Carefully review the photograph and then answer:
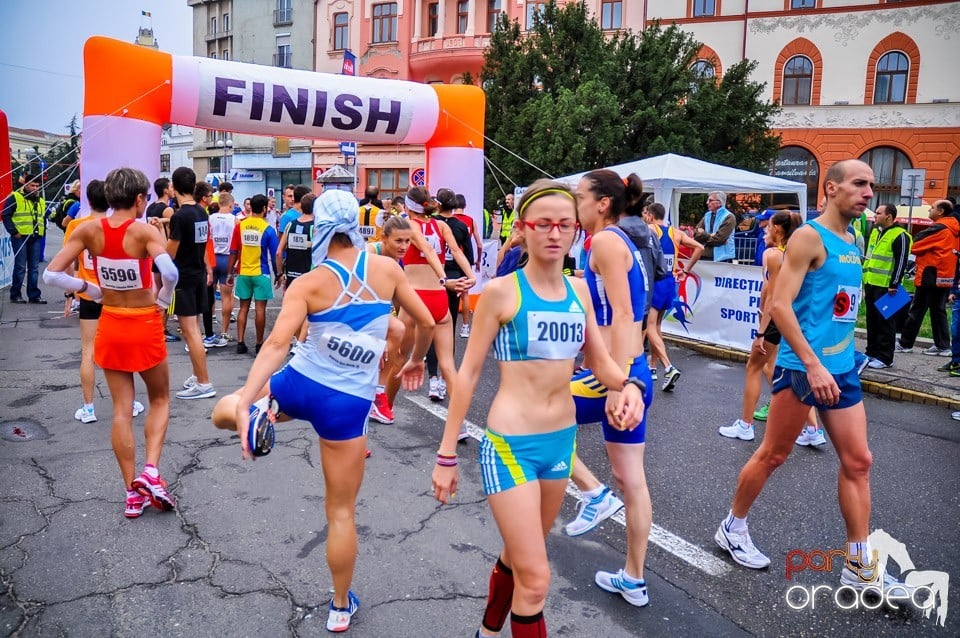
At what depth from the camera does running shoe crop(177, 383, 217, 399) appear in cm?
662

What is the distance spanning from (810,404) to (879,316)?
20.8 ft

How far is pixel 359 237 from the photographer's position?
305 centimetres

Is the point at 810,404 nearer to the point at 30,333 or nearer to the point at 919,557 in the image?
the point at 919,557

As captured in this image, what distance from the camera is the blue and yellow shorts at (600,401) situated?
10.4ft

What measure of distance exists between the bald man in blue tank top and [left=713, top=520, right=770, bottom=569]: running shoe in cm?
38

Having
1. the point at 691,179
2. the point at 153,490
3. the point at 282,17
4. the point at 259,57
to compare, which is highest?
the point at 282,17

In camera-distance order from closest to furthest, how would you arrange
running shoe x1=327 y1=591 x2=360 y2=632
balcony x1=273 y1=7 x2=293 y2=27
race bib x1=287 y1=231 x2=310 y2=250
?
running shoe x1=327 y1=591 x2=360 y2=632 → race bib x1=287 y1=231 x2=310 y2=250 → balcony x1=273 y1=7 x2=293 y2=27

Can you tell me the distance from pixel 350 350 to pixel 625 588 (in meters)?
1.69

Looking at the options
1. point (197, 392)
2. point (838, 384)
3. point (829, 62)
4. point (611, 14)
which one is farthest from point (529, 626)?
point (611, 14)

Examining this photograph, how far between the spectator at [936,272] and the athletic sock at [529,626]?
8.99 m

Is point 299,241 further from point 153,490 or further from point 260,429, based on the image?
point 260,429

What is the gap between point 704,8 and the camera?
32.5 metres

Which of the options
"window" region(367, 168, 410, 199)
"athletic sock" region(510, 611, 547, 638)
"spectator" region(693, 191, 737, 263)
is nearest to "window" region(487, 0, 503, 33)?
"window" region(367, 168, 410, 199)

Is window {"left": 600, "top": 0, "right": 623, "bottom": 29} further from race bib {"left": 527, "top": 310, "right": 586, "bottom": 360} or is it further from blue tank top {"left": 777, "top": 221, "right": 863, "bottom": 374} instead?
race bib {"left": 527, "top": 310, "right": 586, "bottom": 360}
